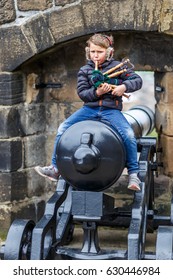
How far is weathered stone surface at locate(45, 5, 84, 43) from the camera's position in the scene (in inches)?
244

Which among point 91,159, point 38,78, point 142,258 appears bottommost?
point 142,258

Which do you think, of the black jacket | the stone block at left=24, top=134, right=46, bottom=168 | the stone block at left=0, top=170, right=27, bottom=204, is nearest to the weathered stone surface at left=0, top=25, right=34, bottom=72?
the stone block at left=24, top=134, right=46, bottom=168

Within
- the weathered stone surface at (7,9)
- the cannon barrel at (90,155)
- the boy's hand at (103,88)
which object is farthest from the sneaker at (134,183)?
the weathered stone surface at (7,9)

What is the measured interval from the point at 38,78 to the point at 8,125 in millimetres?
539

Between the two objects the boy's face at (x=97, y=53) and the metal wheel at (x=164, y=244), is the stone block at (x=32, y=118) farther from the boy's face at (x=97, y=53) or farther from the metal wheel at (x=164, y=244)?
the metal wheel at (x=164, y=244)

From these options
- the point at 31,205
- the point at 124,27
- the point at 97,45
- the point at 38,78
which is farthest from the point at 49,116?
the point at 97,45

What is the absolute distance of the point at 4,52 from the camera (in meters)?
6.42

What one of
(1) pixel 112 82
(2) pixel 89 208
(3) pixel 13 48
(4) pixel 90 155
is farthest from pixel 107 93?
(3) pixel 13 48

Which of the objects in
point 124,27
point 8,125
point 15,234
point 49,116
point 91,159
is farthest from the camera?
point 49,116

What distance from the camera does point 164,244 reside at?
4859 mm

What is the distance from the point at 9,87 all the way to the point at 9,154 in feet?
1.79

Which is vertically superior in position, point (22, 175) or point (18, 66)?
point (18, 66)

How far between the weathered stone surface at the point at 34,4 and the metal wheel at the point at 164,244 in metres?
2.20

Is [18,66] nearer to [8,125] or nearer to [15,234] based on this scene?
[8,125]
